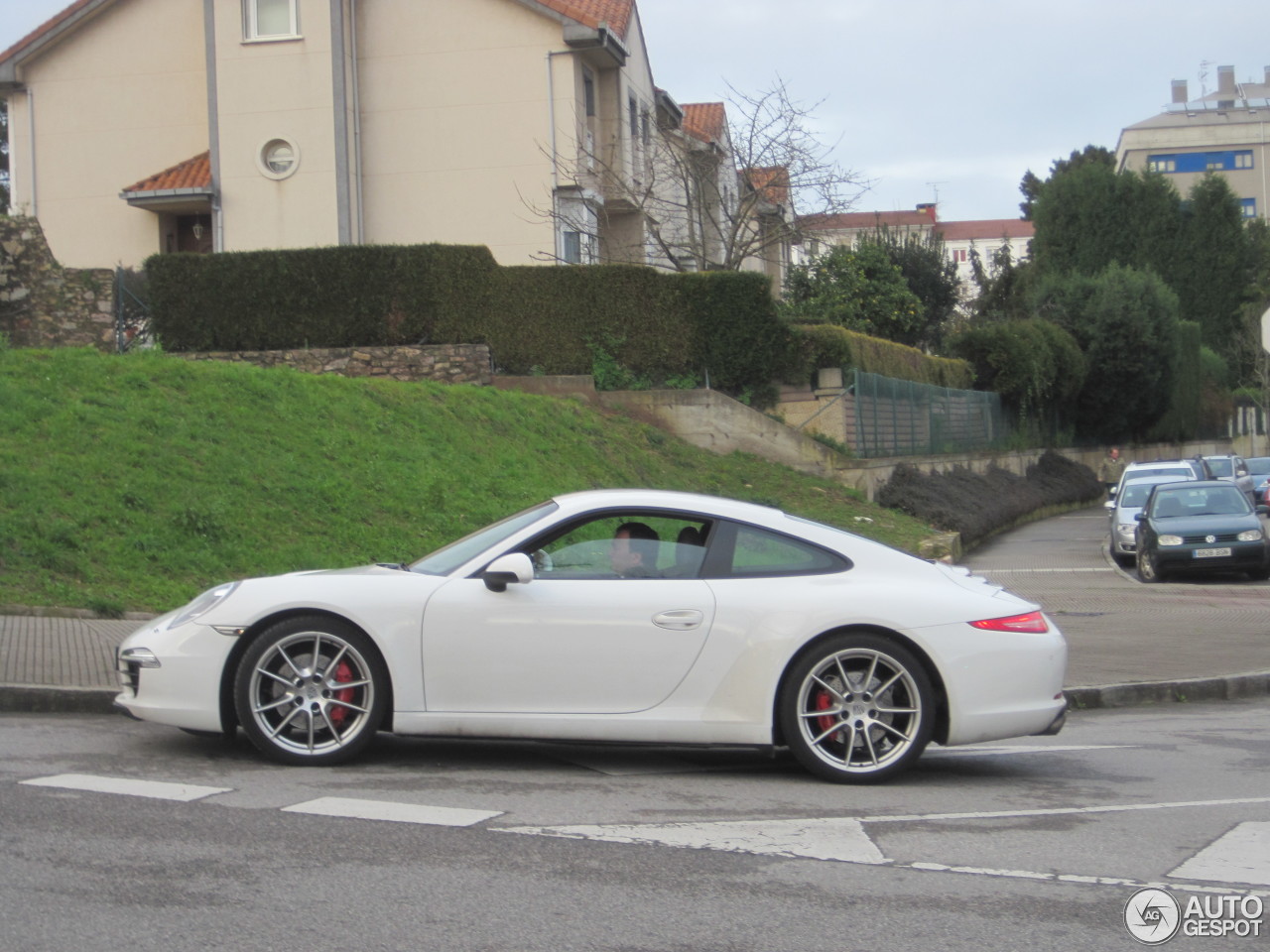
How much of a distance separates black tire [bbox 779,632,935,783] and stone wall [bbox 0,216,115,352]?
1643 centimetres

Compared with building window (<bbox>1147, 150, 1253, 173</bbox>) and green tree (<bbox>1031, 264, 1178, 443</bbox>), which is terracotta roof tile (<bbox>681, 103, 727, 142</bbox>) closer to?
green tree (<bbox>1031, 264, 1178, 443</bbox>)

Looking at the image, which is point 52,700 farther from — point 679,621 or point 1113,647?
point 1113,647

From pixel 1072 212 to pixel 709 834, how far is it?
77798 mm

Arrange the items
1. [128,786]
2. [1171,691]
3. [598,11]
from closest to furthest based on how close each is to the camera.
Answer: [128,786] → [1171,691] → [598,11]

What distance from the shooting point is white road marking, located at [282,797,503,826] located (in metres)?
5.74

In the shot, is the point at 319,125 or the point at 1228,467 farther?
the point at 1228,467

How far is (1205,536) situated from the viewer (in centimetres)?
2138

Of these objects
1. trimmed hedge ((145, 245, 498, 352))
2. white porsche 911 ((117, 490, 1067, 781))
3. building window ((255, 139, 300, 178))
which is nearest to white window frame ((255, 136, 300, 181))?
building window ((255, 139, 300, 178))

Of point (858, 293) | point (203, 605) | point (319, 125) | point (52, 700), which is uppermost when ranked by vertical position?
point (319, 125)

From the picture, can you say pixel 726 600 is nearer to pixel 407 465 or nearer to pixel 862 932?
pixel 862 932

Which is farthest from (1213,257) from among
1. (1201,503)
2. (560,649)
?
(560,649)

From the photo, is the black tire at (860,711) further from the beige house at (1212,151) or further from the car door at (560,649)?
the beige house at (1212,151)

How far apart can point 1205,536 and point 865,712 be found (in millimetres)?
16406

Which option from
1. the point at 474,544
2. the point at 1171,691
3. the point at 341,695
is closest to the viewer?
the point at 341,695
